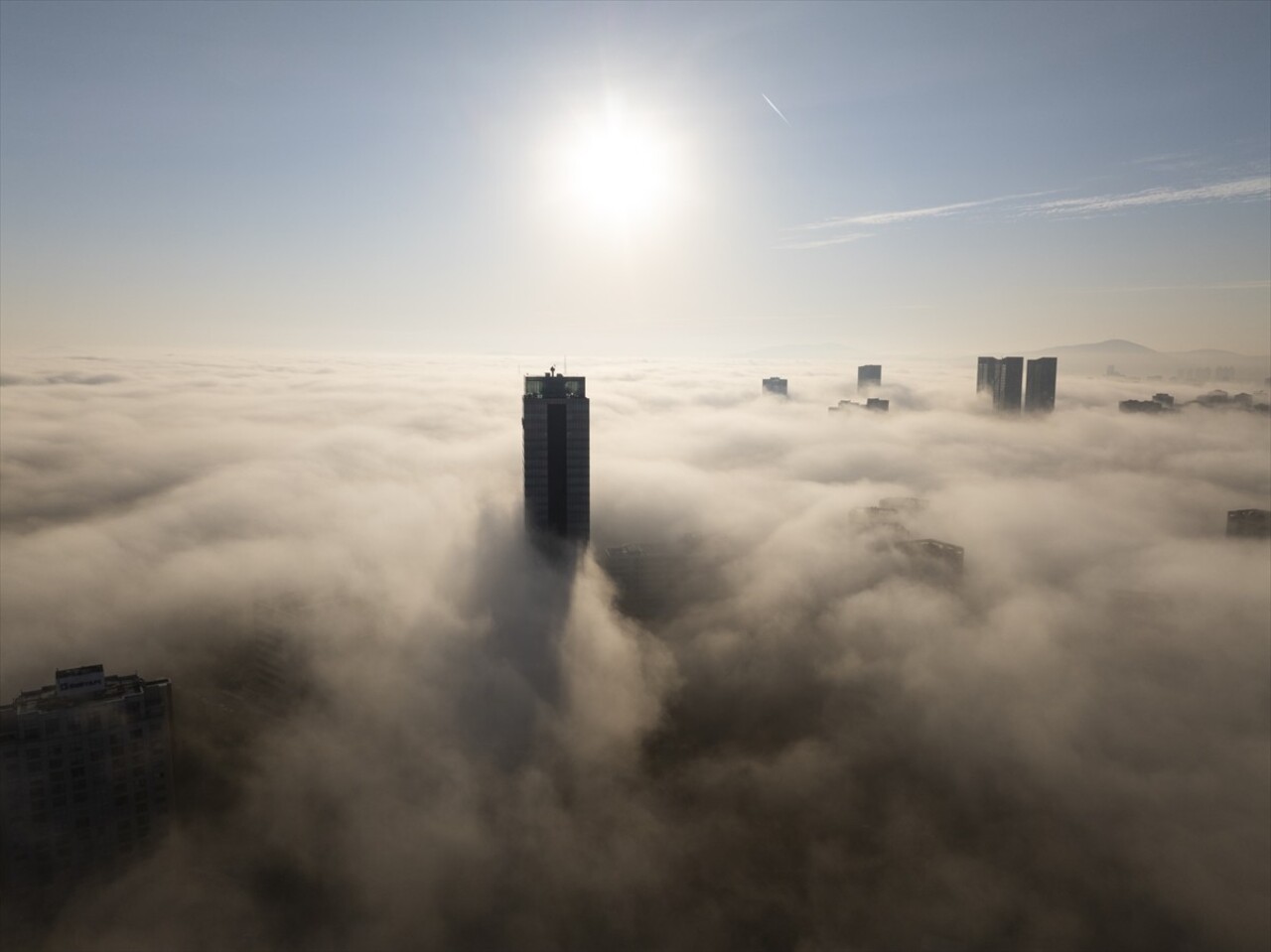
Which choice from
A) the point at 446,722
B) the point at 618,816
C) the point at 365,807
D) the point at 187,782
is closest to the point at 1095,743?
the point at 618,816

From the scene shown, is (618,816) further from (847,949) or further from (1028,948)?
(1028,948)

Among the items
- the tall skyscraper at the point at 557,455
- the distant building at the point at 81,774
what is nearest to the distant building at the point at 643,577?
the tall skyscraper at the point at 557,455

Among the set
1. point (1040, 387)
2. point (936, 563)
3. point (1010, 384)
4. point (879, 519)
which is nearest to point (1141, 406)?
point (1040, 387)

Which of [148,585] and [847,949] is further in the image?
[148,585]

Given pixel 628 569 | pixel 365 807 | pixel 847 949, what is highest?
pixel 628 569

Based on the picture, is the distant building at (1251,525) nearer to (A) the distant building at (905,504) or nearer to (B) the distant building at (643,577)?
(A) the distant building at (905,504)

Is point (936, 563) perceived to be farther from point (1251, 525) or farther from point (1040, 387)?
point (1040, 387)
